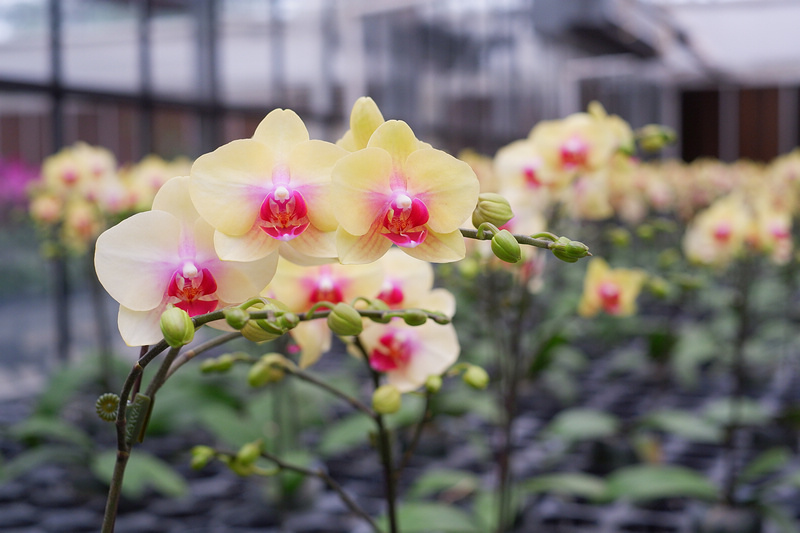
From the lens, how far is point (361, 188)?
15.4 inches

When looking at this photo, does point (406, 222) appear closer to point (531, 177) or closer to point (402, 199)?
point (402, 199)

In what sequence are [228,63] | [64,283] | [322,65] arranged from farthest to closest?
[322,65] < [228,63] < [64,283]

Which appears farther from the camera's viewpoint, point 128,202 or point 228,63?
point 228,63

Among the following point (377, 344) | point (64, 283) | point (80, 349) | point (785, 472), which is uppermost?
point (377, 344)

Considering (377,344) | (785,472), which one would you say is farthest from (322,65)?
(377,344)

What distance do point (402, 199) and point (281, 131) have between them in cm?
8

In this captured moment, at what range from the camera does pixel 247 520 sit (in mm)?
1558

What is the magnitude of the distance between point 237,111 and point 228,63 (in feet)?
0.66

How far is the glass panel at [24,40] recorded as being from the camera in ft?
6.68

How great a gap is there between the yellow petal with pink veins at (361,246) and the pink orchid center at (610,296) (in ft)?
3.48

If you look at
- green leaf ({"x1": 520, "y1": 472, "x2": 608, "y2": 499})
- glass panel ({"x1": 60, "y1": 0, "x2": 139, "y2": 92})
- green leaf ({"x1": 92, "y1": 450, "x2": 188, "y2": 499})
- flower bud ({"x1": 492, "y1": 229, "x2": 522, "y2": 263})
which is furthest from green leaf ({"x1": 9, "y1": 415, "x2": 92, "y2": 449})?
flower bud ({"x1": 492, "y1": 229, "x2": 522, "y2": 263})

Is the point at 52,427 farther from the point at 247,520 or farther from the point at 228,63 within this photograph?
the point at 228,63

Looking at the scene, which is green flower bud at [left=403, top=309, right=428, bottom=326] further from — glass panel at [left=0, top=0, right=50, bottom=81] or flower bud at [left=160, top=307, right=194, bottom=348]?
glass panel at [left=0, top=0, right=50, bottom=81]

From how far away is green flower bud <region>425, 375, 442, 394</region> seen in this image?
57 cm
